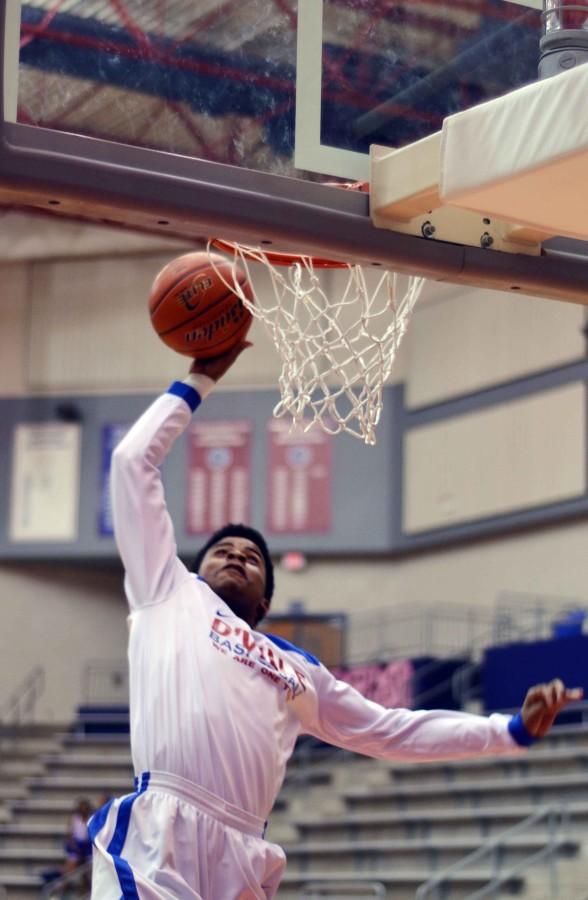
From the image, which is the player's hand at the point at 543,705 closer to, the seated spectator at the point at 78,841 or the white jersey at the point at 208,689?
the white jersey at the point at 208,689

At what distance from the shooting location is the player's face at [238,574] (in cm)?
443

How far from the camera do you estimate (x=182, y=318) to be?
4.62 metres

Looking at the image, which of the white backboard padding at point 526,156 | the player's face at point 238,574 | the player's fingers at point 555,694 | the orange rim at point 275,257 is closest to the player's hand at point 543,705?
the player's fingers at point 555,694

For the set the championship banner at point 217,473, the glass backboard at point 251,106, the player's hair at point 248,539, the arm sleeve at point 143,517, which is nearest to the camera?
the glass backboard at point 251,106

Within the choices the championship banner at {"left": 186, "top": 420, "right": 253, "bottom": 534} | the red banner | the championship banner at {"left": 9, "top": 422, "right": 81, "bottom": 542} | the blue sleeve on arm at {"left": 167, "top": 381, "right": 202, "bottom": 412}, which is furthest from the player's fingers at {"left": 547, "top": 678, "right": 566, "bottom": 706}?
the championship banner at {"left": 9, "top": 422, "right": 81, "bottom": 542}

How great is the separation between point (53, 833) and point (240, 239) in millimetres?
12713

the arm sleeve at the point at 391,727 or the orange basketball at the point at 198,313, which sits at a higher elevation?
the orange basketball at the point at 198,313

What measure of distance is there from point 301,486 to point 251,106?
13665mm

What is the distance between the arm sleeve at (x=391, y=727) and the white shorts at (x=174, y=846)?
0.48 meters

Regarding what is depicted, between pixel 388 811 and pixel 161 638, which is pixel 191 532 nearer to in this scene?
pixel 388 811

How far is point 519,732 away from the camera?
4406 millimetres

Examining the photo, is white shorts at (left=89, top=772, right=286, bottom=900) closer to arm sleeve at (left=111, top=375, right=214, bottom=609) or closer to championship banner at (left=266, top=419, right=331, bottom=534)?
arm sleeve at (left=111, top=375, right=214, bottom=609)

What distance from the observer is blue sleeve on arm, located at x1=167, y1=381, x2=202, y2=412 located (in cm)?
441

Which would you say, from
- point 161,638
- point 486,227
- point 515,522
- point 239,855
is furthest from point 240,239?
point 515,522
